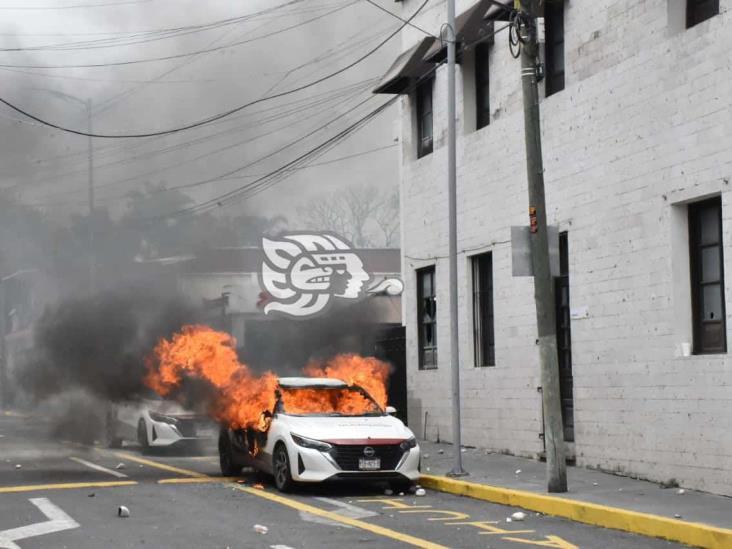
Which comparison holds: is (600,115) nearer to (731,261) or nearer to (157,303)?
(731,261)

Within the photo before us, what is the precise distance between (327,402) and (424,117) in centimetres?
909

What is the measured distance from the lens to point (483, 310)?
22234 millimetres

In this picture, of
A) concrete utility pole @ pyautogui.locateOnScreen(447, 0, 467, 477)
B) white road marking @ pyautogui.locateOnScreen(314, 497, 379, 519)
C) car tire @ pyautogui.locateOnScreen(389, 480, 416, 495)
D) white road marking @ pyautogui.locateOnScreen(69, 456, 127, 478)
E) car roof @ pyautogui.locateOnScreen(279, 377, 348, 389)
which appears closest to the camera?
white road marking @ pyautogui.locateOnScreen(314, 497, 379, 519)

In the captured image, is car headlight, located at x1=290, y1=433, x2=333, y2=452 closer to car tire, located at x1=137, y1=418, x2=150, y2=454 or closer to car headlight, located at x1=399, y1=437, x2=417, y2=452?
car headlight, located at x1=399, y1=437, x2=417, y2=452

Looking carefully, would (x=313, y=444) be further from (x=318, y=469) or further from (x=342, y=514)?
(x=342, y=514)

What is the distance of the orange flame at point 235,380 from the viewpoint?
17.6 m

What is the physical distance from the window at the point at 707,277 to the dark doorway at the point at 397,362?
10.8m

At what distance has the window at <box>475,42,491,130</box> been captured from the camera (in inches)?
877

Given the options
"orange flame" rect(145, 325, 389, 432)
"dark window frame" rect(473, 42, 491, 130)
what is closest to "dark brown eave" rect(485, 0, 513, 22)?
"dark window frame" rect(473, 42, 491, 130)

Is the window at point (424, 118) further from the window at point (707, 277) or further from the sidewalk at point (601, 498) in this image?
the window at point (707, 277)

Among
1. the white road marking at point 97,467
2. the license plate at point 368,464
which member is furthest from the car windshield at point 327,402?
the white road marking at point 97,467

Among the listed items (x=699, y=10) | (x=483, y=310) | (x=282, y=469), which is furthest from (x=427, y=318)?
(x=699, y=10)

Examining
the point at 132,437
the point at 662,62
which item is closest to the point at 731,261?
the point at 662,62

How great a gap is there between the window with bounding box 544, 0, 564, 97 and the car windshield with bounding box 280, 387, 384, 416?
230 inches
